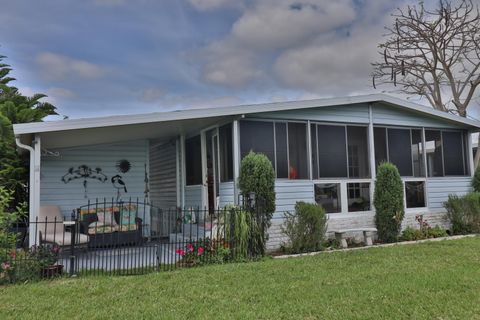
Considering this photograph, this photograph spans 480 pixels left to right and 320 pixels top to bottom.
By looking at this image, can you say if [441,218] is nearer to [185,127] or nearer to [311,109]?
[311,109]

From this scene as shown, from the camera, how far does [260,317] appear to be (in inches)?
164

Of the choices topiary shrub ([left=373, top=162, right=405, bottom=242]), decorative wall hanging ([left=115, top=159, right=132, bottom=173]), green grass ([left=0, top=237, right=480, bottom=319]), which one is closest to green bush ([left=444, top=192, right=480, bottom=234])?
topiary shrub ([left=373, top=162, right=405, bottom=242])

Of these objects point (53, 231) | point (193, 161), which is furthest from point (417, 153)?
point (53, 231)

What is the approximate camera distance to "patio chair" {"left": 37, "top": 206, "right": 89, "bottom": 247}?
7316 millimetres

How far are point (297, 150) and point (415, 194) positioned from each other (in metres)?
3.68

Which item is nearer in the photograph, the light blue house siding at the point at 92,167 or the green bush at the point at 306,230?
the green bush at the point at 306,230

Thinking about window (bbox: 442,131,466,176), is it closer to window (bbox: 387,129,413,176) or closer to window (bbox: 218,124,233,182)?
window (bbox: 387,129,413,176)

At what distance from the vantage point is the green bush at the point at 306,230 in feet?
26.3

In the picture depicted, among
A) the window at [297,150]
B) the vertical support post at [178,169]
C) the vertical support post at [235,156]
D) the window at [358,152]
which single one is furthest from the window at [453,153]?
→ the vertical support post at [178,169]

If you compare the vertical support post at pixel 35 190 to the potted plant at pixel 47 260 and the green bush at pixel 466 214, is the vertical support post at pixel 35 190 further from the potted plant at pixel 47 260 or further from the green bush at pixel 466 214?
the green bush at pixel 466 214

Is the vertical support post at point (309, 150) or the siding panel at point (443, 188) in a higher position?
the vertical support post at point (309, 150)

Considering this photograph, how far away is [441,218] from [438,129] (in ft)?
7.90

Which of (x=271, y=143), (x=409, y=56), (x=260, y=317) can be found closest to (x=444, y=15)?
(x=409, y=56)

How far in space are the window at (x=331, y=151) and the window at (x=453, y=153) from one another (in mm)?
3478
